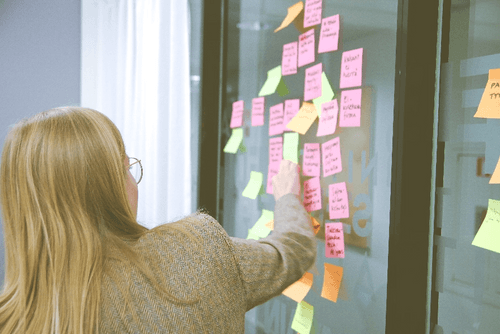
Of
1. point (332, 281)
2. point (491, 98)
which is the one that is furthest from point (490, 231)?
point (332, 281)

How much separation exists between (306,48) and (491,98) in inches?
23.4

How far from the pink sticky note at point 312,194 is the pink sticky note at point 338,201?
0.14 ft

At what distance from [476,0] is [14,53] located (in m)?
2.38

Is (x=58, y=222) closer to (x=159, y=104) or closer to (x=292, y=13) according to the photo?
(x=292, y=13)

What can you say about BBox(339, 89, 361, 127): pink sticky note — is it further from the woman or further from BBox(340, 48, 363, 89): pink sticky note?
the woman

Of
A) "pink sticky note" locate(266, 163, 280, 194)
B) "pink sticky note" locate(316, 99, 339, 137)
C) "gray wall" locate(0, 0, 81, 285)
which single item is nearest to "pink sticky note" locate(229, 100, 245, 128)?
"pink sticky note" locate(266, 163, 280, 194)

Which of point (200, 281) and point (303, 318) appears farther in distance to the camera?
point (303, 318)

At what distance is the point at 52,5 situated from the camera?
236cm

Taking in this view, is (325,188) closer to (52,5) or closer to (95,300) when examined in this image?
(95,300)

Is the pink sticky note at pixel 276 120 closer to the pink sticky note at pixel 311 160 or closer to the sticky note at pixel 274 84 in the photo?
the sticky note at pixel 274 84

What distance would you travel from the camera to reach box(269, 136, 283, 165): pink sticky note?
136cm

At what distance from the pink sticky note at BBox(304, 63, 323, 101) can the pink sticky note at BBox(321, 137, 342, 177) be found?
6.0 inches

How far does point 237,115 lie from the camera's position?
65.6 inches

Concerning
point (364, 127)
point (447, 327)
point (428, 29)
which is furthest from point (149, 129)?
point (447, 327)
